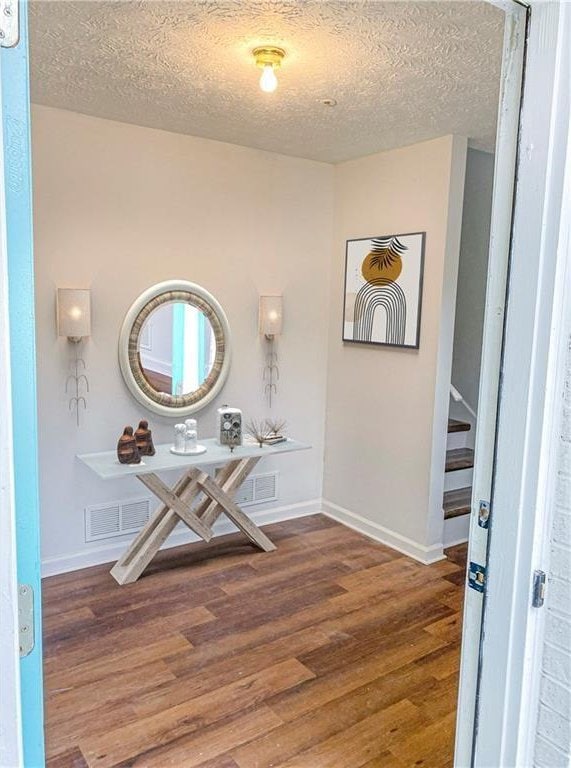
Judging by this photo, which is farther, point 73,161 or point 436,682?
point 73,161

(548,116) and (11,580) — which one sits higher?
(548,116)

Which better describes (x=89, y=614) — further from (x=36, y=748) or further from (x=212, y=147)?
(x=212, y=147)

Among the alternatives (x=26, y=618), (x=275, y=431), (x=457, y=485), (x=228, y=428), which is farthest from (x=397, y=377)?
(x=26, y=618)

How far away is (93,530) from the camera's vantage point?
3.40 m

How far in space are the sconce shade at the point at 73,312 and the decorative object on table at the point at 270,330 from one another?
113cm

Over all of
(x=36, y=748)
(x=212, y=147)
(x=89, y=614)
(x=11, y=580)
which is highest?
(x=212, y=147)

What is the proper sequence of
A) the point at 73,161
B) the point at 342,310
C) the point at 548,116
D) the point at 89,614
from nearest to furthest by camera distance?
1. the point at 548,116
2. the point at 89,614
3. the point at 73,161
4. the point at 342,310

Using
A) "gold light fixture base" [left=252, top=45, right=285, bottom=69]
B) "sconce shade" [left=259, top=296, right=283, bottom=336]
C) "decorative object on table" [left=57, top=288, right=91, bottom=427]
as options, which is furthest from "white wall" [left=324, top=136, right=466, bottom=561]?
"decorative object on table" [left=57, top=288, right=91, bottom=427]

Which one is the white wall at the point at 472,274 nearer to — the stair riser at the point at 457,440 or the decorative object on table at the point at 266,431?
the stair riser at the point at 457,440

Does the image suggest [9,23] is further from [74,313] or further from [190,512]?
[190,512]

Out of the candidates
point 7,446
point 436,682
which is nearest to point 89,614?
point 436,682

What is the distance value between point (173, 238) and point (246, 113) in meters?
0.85

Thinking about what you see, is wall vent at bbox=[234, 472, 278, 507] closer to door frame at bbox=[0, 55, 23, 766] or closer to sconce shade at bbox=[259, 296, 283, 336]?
sconce shade at bbox=[259, 296, 283, 336]

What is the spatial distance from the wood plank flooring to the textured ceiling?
248 centimetres
